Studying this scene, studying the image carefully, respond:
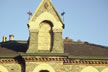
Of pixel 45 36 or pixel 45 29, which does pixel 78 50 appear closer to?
pixel 45 36

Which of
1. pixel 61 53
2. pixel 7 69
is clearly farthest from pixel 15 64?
pixel 61 53

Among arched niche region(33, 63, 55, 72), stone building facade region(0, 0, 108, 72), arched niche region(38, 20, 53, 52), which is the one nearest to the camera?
arched niche region(33, 63, 55, 72)

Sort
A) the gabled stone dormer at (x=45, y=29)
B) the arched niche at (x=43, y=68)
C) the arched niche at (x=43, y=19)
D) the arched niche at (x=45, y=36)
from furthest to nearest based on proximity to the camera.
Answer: the arched niche at (x=43, y=19) < the arched niche at (x=45, y=36) < the gabled stone dormer at (x=45, y=29) < the arched niche at (x=43, y=68)

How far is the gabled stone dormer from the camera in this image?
Result: 20.0 metres

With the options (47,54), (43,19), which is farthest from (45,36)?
(47,54)

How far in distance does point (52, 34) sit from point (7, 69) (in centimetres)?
518

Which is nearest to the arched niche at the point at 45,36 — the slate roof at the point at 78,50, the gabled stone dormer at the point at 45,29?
the gabled stone dormer at the point at 45,29

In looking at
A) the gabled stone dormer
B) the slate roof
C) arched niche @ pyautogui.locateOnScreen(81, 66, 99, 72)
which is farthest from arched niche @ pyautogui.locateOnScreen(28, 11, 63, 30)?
arched niche @ pyautogui.locateOnScreen(81, 66, 99, 72)

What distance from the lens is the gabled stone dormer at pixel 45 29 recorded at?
2003 centimetres

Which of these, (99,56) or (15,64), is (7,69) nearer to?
(15,64)

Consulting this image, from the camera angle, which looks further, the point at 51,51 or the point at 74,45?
the point at 74,45

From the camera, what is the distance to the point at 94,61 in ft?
65.6

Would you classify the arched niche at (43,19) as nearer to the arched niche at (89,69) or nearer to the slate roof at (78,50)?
the slate roof at (78,50)

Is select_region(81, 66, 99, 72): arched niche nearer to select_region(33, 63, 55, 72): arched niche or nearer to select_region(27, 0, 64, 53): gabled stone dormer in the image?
select_region(27, 0, 64, 53): gabled stone dormer
